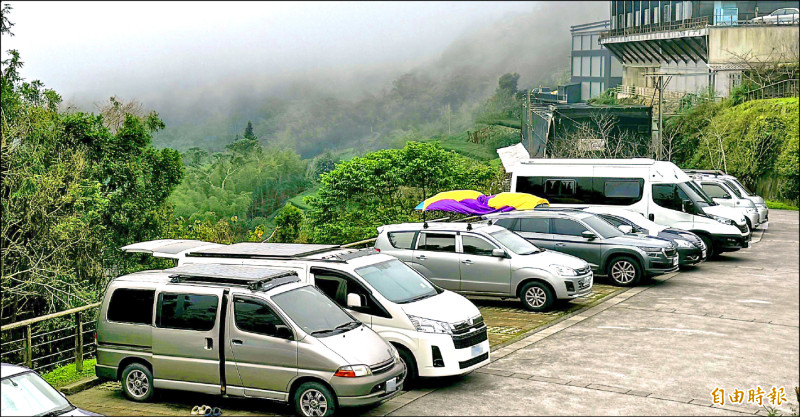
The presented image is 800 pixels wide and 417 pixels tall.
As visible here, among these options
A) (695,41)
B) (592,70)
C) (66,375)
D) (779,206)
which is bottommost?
(66,375)

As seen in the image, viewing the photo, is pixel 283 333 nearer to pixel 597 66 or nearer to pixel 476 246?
pixel 476 246

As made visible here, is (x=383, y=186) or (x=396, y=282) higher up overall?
(x=383, y=186)

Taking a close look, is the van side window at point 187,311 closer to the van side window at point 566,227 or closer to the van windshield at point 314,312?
the van windshield at point 314,312

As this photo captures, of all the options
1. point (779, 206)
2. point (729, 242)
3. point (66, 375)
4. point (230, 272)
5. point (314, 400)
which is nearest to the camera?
point (314, 400)

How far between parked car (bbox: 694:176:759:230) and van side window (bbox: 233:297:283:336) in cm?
2206

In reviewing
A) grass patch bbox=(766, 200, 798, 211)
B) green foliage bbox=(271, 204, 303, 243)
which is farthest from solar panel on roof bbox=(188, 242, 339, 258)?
grass patch bbox=(766, 200, 798, 211)

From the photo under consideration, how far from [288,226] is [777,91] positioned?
87.0 ft

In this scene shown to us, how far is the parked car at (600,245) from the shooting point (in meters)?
19.1

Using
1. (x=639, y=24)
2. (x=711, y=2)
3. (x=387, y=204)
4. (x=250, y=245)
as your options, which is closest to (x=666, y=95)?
(x=387, y=204)

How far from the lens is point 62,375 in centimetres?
1175

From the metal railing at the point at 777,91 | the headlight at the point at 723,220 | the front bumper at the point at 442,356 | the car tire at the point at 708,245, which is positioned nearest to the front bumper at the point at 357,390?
the front bumper at the point at 442,356

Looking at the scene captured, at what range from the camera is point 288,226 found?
39.6m

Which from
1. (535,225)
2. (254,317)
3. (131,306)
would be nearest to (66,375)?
(131,306)

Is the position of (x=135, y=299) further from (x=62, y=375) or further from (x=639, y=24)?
(x=639, y=24)
